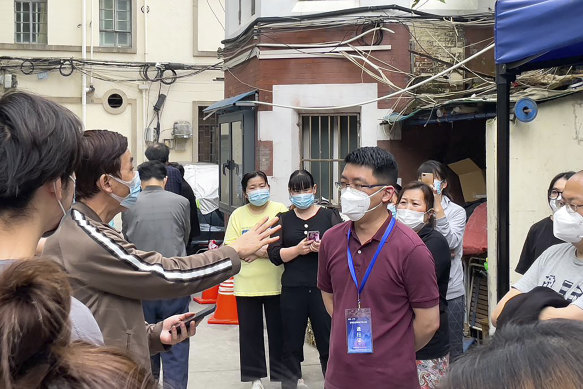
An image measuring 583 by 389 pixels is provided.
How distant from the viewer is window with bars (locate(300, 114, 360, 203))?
34.6 ft

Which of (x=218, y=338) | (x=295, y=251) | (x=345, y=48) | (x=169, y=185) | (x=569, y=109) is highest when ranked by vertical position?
(x=345, y=48)

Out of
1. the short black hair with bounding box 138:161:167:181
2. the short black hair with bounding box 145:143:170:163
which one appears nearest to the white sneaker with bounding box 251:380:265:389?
the short black hair with bounding box 138:161:167:181

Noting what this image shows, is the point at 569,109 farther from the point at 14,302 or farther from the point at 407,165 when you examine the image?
the point at 14,302

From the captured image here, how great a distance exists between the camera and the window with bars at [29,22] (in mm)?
21281

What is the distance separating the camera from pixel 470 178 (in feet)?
30.7

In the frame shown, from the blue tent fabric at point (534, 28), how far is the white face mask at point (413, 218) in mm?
1447

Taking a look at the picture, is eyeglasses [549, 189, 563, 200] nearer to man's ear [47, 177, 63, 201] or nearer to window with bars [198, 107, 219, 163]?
man's ear [47, 177, 63, 201]

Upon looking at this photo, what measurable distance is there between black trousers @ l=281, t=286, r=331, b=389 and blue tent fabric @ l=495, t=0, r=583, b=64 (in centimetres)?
304

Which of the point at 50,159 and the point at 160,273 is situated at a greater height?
the point at 50,159

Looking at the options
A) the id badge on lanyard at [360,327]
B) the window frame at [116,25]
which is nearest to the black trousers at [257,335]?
the id badge on lanyard at [360,327]

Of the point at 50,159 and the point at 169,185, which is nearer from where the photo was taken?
the point at 50,159

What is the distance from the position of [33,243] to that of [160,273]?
0.83 metres

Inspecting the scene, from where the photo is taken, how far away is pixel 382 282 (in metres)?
3.92

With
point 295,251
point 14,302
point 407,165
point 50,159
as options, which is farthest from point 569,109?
point 14,302
